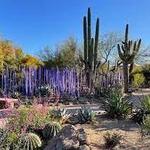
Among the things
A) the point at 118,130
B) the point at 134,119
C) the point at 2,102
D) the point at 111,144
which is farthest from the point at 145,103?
the point at 2,102

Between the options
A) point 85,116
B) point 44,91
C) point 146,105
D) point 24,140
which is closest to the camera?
point 24,140

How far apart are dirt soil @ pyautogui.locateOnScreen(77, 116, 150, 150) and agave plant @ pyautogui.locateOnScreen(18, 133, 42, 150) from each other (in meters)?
1.12

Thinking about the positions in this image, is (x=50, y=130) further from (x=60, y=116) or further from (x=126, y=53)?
(x=126, y=53)

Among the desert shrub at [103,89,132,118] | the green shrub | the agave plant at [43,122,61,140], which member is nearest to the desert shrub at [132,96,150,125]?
the green shrub

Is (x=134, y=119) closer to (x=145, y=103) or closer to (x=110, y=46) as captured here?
(x=145, y=103)

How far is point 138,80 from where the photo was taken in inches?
1224

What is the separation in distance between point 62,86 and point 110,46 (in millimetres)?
22107

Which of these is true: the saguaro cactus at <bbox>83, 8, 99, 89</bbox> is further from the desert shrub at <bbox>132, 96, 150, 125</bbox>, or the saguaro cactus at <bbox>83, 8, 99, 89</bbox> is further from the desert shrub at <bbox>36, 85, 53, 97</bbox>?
the desert shrub at <bbox>132, 96, 150, 125</bbox>

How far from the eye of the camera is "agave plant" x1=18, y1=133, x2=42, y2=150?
890 centimetres

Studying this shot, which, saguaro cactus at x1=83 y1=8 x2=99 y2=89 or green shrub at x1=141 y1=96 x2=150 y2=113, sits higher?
saguaro cactus at x1=83 y1=8 x2=99 y2=89

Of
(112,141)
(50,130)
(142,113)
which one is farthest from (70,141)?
(142,113)

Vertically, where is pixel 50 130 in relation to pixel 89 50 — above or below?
below

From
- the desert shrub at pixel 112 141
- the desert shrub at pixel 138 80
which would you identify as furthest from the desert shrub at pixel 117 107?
the desert shrub at pixel 138 80

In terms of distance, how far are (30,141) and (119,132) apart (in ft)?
6.94
